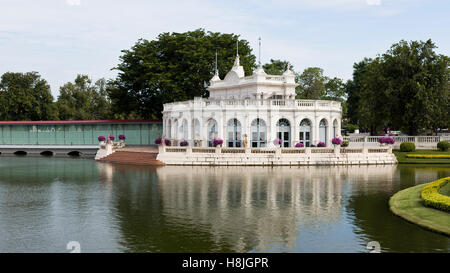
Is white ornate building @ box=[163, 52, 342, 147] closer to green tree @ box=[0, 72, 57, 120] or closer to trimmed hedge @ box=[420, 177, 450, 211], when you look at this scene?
trimmed hedge @ box=[420, 177, 450, 211]

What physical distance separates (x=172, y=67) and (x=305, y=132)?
2744 cm

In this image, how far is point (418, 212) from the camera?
22.9 metres

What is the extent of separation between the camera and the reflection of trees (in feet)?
59.1

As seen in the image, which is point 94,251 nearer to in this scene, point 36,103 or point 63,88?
point 36,103

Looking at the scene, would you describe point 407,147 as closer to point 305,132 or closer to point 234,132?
point 305,132

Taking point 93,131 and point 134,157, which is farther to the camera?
point 93,131

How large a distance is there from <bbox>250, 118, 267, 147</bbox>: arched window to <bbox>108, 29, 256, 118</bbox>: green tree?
2026 cm

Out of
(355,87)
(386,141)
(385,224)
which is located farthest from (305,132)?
(355,87)

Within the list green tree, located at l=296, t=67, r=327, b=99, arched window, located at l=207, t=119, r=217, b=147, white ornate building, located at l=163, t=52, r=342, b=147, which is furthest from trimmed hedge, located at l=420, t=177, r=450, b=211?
green tree, located at l=296, t=67, r=327, b=99

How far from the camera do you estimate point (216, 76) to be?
70.0m
